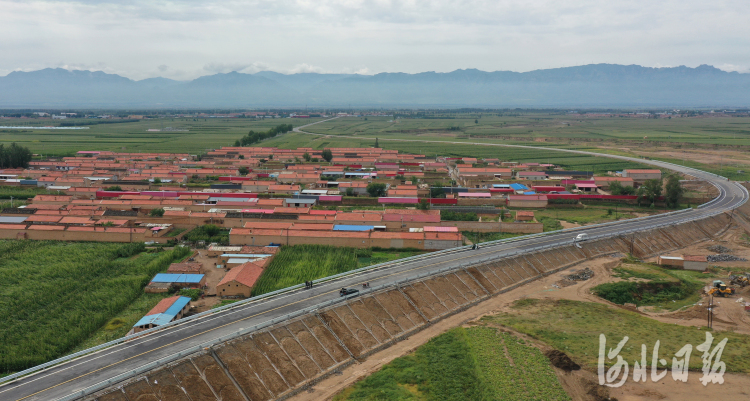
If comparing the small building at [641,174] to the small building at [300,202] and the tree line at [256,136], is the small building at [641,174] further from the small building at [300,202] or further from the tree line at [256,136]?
the tree line at [256,136]

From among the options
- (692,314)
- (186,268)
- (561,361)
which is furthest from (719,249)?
(186,268)

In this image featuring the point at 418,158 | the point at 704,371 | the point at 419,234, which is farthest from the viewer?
the point at 418,158

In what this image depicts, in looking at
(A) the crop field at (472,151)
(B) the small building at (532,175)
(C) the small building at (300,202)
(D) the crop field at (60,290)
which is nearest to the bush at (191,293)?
(D) the crop field at (60,290)

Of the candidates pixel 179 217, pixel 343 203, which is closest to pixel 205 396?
pixel 179 217

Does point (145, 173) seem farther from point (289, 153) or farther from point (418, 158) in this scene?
point (418, 158)

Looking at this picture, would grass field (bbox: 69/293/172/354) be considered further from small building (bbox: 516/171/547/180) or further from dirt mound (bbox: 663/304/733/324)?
small building (bbox: 516/171/547/180)

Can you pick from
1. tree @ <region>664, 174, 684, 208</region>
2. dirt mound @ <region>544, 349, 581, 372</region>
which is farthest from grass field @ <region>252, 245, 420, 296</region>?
tree @ <region>664, 174, 684, 208</region>

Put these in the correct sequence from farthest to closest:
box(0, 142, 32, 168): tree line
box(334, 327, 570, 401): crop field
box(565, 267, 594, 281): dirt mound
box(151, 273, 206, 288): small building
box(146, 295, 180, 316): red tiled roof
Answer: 1. box(0, 142, 32, 168): tree line
2. box(565, 267, 594, 281): dirt mound
3. box(151, 273, 206, 288): small building
4. box(146, 295, 180, 316): red tiled roof
5. box(334, 327, 570, 401): crop field
